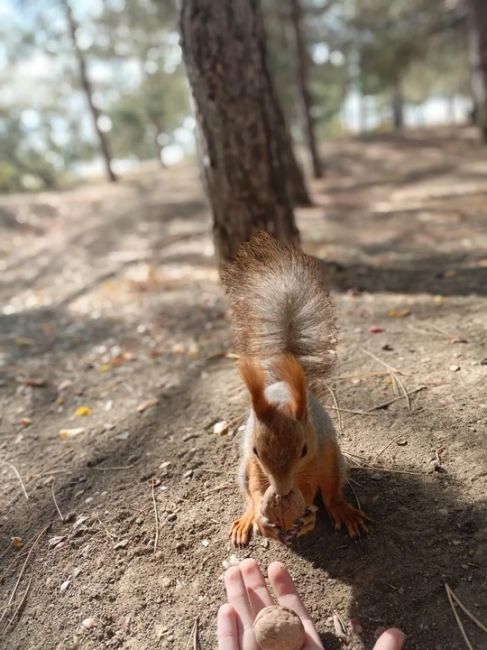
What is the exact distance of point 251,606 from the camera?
4.72 feet

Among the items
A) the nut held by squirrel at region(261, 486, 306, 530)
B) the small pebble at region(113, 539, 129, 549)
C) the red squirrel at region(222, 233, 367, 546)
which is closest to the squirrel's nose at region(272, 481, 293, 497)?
the nut held by squirrel at region(261, 486, 306, 530)

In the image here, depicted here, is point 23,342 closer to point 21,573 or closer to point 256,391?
point 21,573

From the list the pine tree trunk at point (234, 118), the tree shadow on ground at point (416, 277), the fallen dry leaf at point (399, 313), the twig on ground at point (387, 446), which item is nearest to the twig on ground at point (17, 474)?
the twig on ground at point (387, 446)

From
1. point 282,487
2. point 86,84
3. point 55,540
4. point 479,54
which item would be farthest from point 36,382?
point 86,84

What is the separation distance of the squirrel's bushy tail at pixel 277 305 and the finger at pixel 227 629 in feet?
2.30

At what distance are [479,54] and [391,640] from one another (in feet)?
32.5

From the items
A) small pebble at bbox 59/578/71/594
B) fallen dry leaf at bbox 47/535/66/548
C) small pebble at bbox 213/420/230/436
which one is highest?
small pebble at bbox 213/420/230/436

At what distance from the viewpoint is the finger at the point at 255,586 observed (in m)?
1.45

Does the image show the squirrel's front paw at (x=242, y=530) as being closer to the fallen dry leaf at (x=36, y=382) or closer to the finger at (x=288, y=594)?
the finger at (x=288, y=594)

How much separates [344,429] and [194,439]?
Answer: 65cm

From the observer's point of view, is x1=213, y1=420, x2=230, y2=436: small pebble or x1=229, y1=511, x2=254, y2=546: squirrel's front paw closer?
x1=229, y1=511, x2=254, y2=546: squirrel's front paw

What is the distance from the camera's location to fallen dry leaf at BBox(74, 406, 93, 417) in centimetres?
269

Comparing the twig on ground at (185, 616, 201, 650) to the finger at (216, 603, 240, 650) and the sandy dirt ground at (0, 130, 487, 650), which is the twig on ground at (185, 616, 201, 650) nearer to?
the sandy dirt ground at (0, 130, 487, 650)

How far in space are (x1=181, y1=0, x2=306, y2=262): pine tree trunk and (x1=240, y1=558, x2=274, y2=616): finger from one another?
7.45 ft
